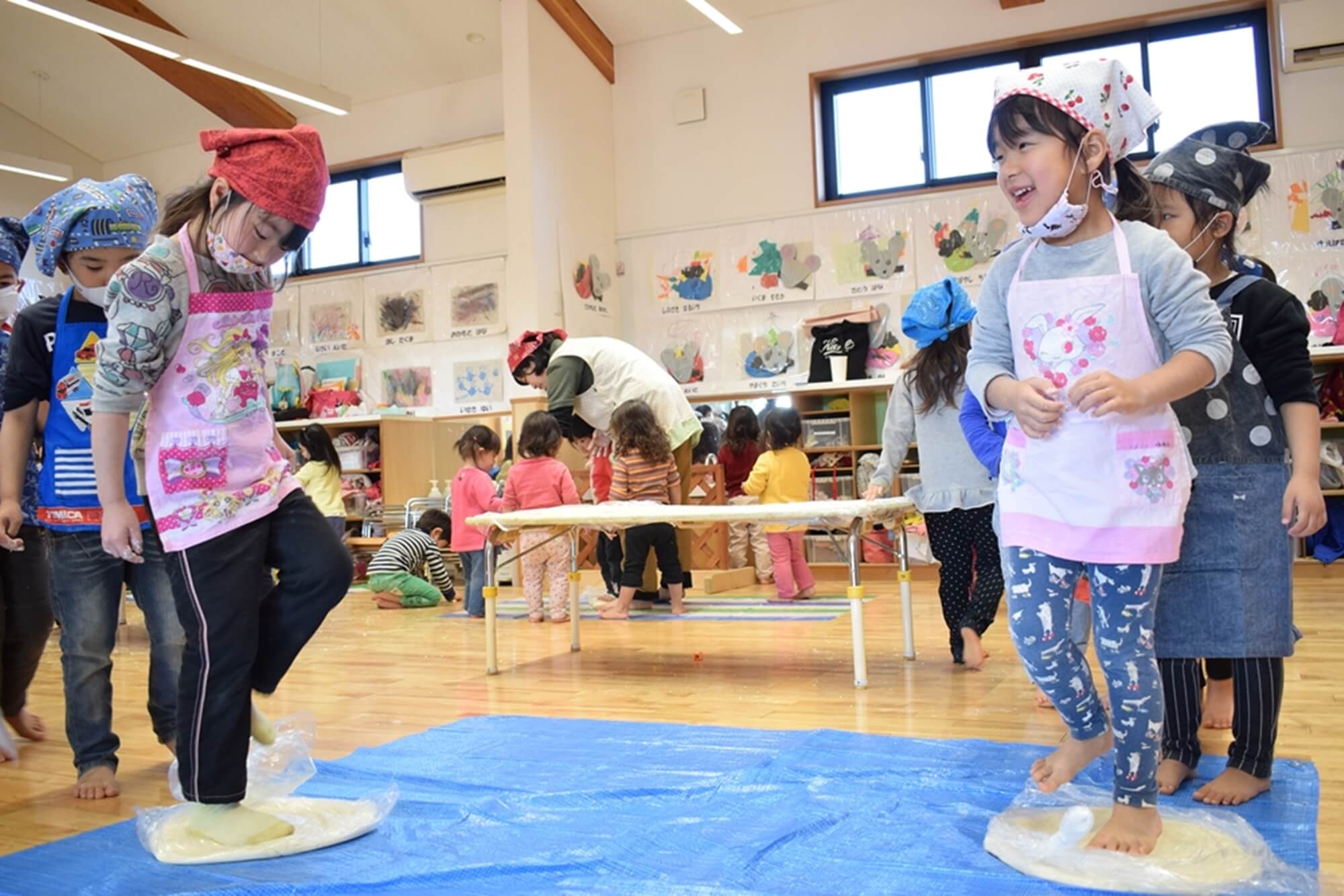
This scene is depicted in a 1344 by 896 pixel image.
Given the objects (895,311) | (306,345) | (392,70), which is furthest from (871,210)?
(306,345)

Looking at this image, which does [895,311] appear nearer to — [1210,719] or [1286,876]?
[1210,719]

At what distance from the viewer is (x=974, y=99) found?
7.66m

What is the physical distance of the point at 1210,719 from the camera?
241 cm

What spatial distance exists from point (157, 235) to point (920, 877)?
162 cm

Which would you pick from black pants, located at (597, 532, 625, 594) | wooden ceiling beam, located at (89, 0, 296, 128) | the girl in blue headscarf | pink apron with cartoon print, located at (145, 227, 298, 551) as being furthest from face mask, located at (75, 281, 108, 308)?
wooden ceiling beam, located at (89, 0, 296, 128)

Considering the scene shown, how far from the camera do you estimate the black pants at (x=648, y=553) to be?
516cm

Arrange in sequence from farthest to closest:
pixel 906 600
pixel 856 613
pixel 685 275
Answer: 1. pixel 685 275
2. pixel 906 600
3. pixel 856 613

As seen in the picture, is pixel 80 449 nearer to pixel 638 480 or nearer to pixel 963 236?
pixel 638 480

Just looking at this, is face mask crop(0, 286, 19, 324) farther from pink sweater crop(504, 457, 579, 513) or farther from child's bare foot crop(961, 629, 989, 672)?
child's bare foot crop(961, 629, 989, 672)

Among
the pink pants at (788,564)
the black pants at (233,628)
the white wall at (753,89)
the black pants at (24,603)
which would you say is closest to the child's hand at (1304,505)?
the black pants at (233,628)

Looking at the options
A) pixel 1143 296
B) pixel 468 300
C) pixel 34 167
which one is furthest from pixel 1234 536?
pixel 34 167

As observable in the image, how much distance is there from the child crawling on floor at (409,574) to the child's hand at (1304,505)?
528 cm

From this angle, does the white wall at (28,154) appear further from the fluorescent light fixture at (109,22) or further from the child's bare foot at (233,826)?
the child's bare foot at (233,826)

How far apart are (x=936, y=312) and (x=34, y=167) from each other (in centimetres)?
859
